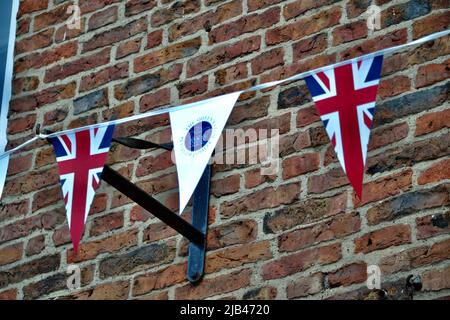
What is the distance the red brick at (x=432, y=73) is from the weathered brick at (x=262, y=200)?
49cm

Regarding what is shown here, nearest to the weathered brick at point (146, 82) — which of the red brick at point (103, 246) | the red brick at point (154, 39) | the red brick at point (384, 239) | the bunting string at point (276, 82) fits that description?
the red brick at point (154, 39)

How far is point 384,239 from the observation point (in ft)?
11.6

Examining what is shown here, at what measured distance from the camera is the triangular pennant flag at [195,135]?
11.7ft

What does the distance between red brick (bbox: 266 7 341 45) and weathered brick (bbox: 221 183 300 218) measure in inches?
21.3

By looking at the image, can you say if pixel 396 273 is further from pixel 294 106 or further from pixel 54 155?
pixel 54 155

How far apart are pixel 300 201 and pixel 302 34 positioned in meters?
0.60

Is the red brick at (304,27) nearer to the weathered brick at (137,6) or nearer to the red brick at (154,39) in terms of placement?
the red brick at (154,39)

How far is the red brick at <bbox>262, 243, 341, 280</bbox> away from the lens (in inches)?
142

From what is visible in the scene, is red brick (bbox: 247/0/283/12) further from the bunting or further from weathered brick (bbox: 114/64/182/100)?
the bunting

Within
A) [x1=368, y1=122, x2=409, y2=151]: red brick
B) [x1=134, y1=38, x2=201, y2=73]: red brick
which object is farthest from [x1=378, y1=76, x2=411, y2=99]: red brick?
[x1=134, y1=38, x2=201, y2=73]: red brick

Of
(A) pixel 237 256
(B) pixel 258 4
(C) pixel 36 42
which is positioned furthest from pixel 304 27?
(C) pixel 36 42

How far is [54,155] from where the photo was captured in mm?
4270

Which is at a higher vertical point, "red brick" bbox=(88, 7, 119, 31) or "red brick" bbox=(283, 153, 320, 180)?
"red brick" bbox=(88, 7, 119, 31)
